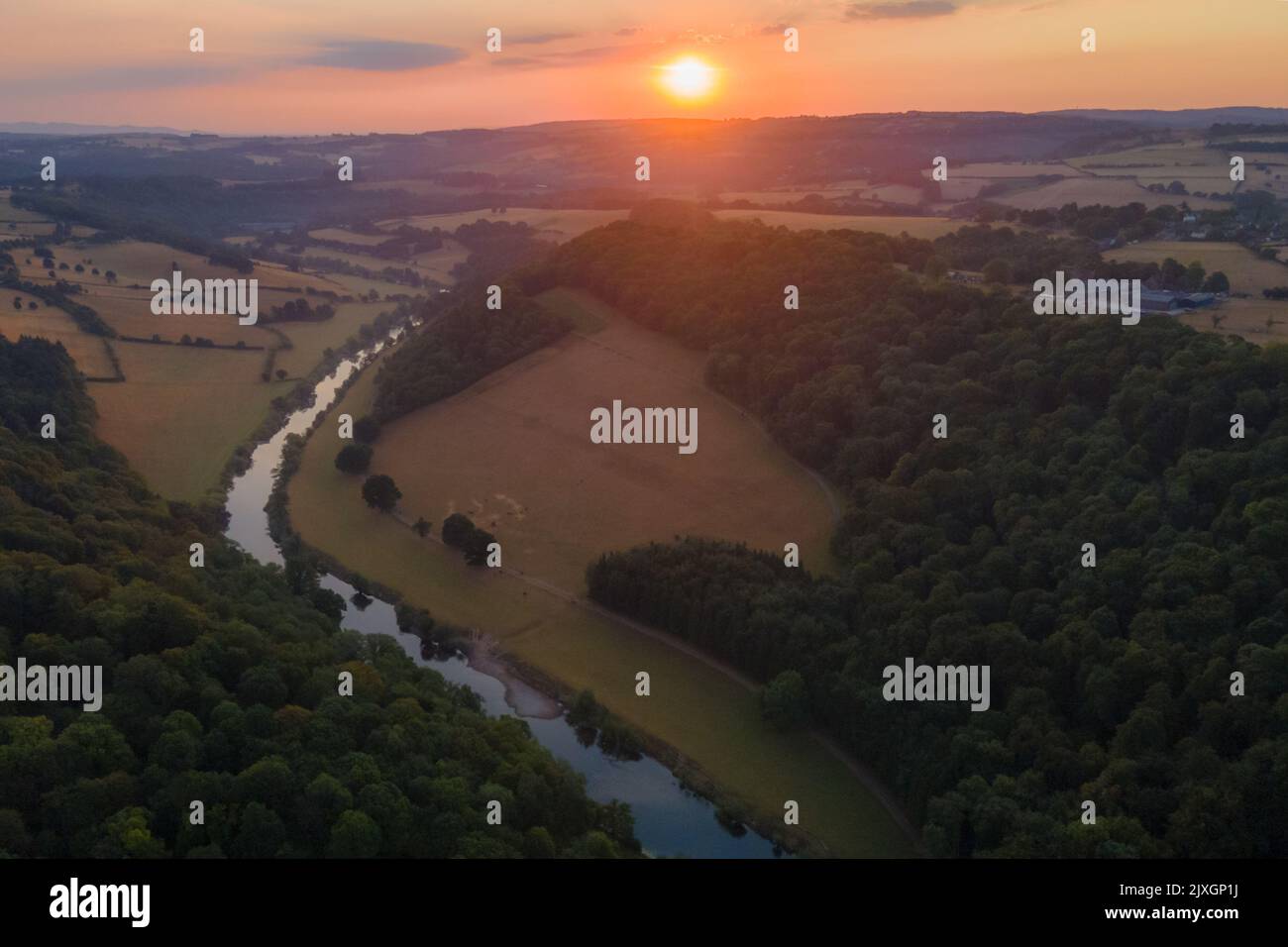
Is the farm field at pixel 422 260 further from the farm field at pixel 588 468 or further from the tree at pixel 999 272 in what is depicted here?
the tree at pixel 999 272

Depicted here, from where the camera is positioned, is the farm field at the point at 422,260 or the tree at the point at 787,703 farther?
the farm field at the point at 422,260

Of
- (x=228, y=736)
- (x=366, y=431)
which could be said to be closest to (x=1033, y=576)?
(x=228, y=736)

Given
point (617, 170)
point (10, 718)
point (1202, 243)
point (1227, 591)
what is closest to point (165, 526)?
point (10, 718)

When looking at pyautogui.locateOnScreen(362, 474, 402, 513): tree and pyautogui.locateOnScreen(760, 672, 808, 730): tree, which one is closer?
pyautogui.locateOnScreen(760, 672, 808, 730): tree

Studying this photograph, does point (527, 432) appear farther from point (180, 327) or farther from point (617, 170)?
point (617, 170)

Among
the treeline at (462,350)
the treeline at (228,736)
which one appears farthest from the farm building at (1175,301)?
the treeline at (462,350)

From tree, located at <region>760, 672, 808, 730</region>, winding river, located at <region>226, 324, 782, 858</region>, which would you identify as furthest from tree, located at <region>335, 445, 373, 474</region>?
tree, located at <region>760, 672, 808, 730</region>

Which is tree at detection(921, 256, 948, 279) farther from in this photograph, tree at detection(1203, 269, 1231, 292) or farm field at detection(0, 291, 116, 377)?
farm field at detection(0, 291, 116, 377)
